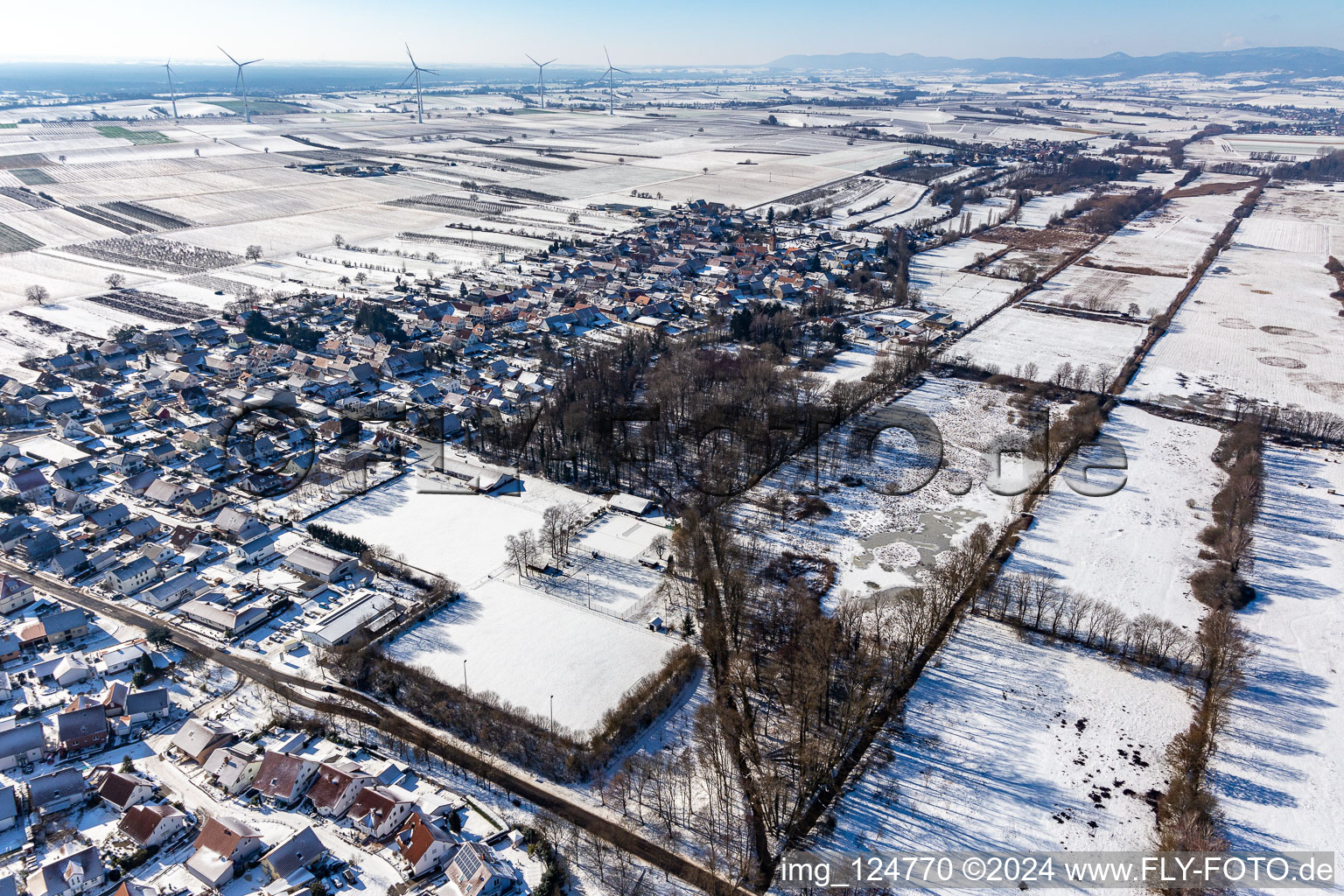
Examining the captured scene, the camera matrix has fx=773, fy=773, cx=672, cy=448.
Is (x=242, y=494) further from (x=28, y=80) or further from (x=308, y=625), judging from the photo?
(x=28, y=80)

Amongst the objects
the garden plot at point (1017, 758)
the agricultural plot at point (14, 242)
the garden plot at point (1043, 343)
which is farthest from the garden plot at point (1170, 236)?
the agricultural plot at point (14, 242)

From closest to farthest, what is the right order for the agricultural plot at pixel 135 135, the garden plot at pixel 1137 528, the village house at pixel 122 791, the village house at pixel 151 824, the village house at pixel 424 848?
the village house at pixel 424 848, the village house at pixel 151 824, the village house at pixel 122 791, the garden plot at pixel 1137 528, the agricultural plot at pixel 135 135

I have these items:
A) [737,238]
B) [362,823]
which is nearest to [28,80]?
[737,238]

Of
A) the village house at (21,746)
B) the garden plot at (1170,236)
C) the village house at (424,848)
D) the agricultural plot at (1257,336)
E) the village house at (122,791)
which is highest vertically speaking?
the garden plot at (1170,236)

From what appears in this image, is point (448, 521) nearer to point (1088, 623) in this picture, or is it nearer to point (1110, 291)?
point (1088, 623)

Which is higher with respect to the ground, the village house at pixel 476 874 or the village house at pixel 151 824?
the village house at pixel 151 824

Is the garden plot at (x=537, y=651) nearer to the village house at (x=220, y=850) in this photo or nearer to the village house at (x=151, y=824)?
the village house at (x=220, y=850)

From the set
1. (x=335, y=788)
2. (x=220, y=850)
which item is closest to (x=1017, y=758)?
(x=335, y=788)
